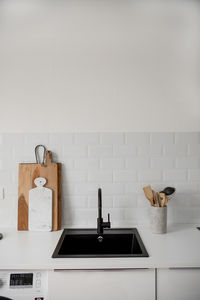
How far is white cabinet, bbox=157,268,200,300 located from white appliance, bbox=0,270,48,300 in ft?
1.89

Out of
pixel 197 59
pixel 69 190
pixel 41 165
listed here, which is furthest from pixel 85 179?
pixel 197 59

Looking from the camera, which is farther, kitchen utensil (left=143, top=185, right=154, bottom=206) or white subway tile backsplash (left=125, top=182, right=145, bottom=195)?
white subway tile backsplash (left=125, top=182, right=145, bottom=195)

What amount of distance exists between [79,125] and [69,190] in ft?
1.59

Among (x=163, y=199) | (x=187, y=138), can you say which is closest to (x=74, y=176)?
(x=163, y=199)

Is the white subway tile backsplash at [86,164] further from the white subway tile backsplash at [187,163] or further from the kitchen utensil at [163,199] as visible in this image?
the white subway tile backsplash at [187,163]

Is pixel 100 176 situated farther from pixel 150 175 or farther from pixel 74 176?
pixel 150 175

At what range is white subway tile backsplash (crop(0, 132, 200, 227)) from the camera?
5.80ft

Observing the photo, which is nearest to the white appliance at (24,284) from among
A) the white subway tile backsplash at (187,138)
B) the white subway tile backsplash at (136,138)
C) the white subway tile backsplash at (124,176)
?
the white subway tile backsplash at (124,176)

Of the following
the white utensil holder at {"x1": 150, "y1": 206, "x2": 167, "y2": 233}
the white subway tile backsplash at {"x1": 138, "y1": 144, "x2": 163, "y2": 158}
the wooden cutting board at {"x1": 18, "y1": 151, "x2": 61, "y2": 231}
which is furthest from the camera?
the white subway tile backsplash at {"x1": 138, "y1": 144, "x2": 163, "y2": 158}

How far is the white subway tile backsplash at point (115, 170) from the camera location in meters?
1.77

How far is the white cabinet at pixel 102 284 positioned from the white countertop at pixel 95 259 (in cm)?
5

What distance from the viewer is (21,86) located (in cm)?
179

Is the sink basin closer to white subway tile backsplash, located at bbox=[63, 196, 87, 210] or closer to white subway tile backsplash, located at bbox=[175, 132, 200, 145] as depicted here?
white subway tile backsplash, located at bbox=[63, 196, 87, 210]

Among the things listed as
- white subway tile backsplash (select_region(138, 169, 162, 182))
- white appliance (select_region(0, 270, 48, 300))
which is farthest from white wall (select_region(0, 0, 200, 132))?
white appliance (select_region(0, 270, 48, 300))
